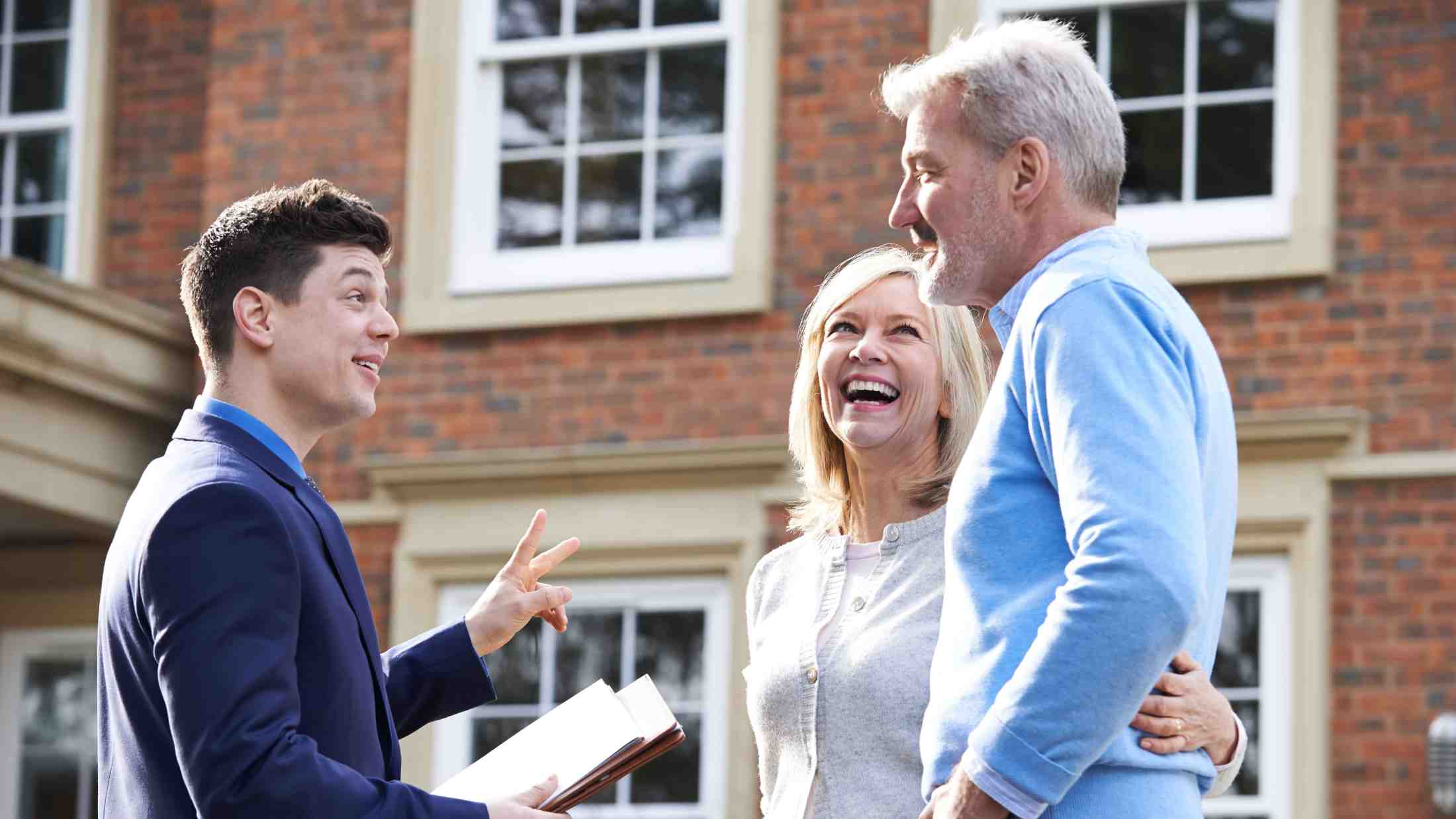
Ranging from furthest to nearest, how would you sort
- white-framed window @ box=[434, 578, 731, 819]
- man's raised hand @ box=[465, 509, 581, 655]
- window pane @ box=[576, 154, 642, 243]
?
window pane @ box=[576, 154, 642, 243], white-framed window @ box=[434, 578, 731, 819], man's raised hand @ box=[465, 509, 581, 655]

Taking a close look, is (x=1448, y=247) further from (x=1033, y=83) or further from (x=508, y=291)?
(x=1033, y=83)

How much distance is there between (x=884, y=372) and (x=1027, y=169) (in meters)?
1.07

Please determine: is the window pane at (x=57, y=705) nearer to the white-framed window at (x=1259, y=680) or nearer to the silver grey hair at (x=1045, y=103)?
the white-framed window at (x=1259, y=680)

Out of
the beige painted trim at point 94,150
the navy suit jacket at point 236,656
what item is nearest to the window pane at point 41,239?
the beige painted trim at point 94,150

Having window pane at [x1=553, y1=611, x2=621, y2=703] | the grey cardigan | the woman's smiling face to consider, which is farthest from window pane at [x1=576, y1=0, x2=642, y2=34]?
the grey cardigan

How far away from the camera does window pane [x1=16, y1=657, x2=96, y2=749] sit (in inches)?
398

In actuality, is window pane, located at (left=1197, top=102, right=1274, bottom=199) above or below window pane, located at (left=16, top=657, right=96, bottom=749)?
above

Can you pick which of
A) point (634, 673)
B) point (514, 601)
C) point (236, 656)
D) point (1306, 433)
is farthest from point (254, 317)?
point (634, 673)

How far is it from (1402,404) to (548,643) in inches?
138

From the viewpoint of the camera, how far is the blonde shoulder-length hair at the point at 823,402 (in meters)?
3.89

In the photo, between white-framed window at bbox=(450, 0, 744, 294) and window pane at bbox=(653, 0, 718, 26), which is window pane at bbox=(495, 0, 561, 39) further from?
window pane at bbox=(653, 0, 718, 26)

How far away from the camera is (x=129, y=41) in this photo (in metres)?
10.4

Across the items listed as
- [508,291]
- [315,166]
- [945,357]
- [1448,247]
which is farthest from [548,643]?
[945,357]

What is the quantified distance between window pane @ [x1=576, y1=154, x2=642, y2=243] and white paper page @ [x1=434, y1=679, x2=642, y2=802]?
6015mm
